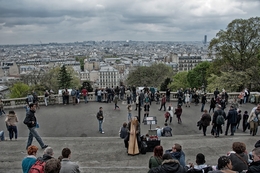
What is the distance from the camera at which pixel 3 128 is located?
47.3ft

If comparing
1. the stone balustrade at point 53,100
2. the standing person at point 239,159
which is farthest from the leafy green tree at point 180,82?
the standing person at point 239,159

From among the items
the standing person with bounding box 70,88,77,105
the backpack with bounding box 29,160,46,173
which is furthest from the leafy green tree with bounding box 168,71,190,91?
the backpack with bounding box 29,160,46,173

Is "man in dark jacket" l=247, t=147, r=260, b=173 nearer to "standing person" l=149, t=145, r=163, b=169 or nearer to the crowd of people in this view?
the crowd of people

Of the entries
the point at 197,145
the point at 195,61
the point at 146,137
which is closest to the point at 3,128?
the point at 146,137

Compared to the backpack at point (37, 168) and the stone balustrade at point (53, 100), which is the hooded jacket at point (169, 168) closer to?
the backpack at point (37, 168)

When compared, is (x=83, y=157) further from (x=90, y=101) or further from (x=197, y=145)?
(x=90, y=101)

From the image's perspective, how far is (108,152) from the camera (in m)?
9.45

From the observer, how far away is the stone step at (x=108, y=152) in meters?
7.93

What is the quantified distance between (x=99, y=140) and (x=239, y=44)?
27972 millimetres

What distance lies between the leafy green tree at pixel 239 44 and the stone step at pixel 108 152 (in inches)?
962

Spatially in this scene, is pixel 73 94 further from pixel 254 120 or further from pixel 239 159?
pixel 239 159

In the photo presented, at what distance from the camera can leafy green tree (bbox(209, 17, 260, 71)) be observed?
31.9 metres

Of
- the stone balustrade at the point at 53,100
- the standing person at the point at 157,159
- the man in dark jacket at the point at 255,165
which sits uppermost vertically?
the man in dark jacket at the point at 255,165

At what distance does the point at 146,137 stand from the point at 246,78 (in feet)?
73.2
